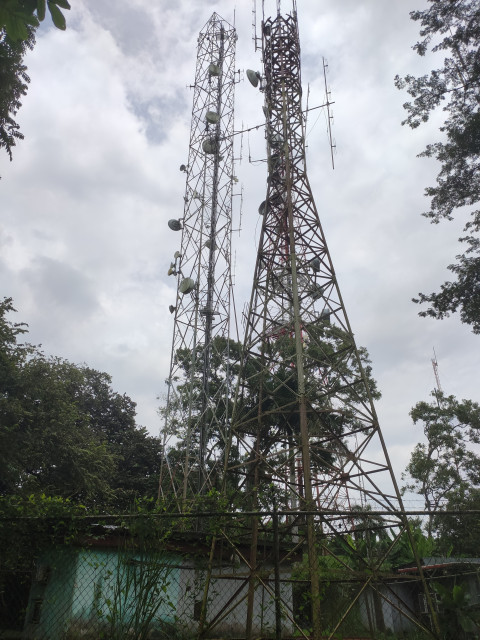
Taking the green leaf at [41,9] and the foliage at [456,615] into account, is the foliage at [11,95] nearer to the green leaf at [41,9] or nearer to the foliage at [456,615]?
the green leaf at [41,9]

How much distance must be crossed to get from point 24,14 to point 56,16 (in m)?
0.17

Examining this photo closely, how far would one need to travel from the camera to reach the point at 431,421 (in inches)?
888

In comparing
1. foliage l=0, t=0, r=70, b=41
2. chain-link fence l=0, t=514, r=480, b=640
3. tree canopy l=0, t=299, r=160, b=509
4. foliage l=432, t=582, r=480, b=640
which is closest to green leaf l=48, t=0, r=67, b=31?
foliage l=0, t=0, r=70, b=41

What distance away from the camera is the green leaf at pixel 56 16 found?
2.48 meters

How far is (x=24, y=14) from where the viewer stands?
240cm

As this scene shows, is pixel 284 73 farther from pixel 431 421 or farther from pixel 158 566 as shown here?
pixel 431 421

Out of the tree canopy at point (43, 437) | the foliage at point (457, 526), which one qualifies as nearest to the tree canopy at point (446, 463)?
the foliage at point (457, 526)

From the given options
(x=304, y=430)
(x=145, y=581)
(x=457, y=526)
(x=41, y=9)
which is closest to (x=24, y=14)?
(x=41, y=9)

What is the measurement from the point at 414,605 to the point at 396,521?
9.20 m

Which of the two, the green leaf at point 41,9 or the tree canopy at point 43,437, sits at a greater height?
the tree canopy at point 43,437

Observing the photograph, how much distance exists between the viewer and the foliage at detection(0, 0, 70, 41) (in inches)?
92.6

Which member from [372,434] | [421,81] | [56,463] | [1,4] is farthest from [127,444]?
[1,4]

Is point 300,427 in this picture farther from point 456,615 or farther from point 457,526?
point 457,526

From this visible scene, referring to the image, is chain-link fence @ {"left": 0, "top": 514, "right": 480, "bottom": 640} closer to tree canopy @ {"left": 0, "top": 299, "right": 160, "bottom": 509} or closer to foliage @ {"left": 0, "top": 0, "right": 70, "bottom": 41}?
foliage @ {"left": 0, "top": 0, "right": 70, "bottom": 41}
